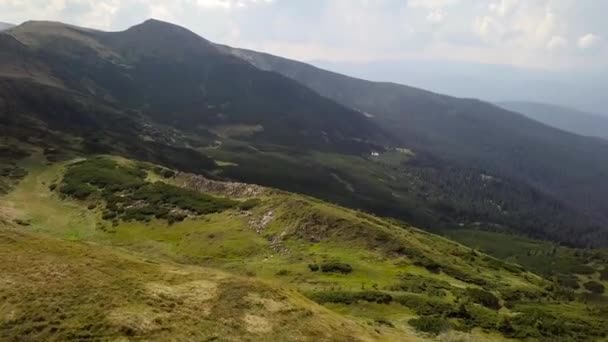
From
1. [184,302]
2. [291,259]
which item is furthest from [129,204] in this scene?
[184,302]

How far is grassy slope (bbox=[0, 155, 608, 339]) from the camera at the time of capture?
2112 inches

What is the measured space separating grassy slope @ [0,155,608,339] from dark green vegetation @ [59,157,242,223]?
7.19ft

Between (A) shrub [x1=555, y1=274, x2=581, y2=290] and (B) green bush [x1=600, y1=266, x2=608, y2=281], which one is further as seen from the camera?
(B) green bush [x1=600, y1=266, x2=608, y2=281]

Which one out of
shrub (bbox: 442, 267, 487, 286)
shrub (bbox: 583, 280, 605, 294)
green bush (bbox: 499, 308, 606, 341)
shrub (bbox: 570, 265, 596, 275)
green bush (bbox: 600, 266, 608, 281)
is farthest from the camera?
shrub (bbox: 570, 265, 596, 275)

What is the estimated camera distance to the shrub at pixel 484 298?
165ft

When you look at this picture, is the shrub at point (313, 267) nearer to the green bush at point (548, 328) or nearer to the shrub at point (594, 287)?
the green bush at point (548, 328)

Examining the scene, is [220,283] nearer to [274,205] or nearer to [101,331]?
[101,331]

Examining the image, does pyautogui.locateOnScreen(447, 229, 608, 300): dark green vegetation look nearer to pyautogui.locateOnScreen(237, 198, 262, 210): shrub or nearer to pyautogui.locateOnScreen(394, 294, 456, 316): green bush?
pyautogui.locateOnScreen(237, 198, 262, 210): shrub

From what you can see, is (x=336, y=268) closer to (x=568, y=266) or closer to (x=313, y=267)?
(x=313, y=267)

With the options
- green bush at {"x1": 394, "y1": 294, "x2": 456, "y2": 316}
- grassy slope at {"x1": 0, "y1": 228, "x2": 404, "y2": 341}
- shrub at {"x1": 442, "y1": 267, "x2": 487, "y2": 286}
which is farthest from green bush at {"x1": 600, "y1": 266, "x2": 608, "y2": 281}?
grassy slope at {"x1": 0, "y1": 228, "x2": 404, "y2": 341}

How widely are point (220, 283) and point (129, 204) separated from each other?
158 feet

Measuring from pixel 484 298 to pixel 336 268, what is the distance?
15437 millimetres

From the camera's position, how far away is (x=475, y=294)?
169 feet

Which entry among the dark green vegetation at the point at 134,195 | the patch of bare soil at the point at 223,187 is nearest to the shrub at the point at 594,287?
the patch of bare soil at the point at 223,187
